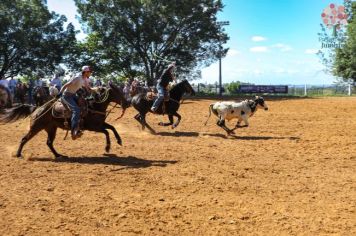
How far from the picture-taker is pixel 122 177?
934 cm

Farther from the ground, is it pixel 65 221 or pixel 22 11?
pixel 22 11

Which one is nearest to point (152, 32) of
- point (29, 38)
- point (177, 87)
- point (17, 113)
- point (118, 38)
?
point (118, 38)

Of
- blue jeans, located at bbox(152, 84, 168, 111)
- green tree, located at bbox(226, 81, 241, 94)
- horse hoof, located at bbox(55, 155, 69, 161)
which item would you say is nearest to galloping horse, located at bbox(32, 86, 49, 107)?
blue jeans, located at bbox(152, 84, 168, 111)

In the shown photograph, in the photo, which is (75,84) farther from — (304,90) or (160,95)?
(304,90)

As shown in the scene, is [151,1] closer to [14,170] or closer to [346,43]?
[346,43]

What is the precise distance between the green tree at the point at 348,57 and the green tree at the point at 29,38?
83.9 ft

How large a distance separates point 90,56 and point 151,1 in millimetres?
9430

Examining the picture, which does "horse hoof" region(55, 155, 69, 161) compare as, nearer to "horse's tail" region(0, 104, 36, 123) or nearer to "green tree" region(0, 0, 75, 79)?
"horse's tail" region(0, 104, 36, 123)

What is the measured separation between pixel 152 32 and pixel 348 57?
19.7m

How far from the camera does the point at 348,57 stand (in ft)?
105

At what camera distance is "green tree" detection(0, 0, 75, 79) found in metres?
40.8

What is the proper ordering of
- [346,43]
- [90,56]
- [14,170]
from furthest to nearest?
[90,56] < [346,43] < [14,170]

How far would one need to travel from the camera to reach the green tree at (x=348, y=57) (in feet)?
97.8

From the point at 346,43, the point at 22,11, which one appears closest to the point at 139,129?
the point at 346,43
